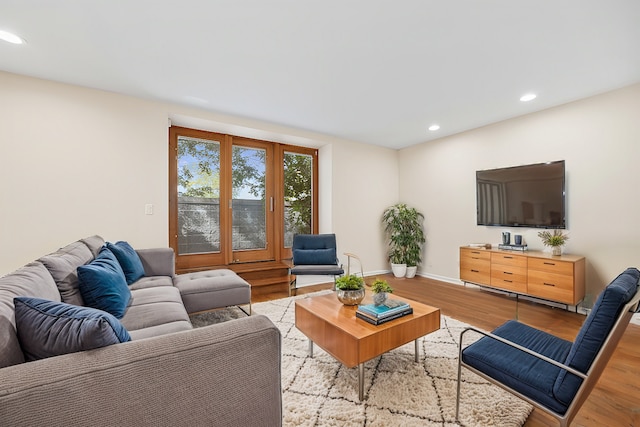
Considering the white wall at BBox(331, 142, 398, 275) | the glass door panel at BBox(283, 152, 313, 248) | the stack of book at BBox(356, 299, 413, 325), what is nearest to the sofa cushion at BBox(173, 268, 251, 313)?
the stack of book at BBox(356, 299, 413, 325)

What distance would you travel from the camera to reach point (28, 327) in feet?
2.96

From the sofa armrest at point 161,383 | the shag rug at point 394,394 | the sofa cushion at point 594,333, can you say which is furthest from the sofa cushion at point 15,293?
the sofa cushion at point 594,333

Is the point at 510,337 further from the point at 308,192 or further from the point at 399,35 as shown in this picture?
the point at 308,192

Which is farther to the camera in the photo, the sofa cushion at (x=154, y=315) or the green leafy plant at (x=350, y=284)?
the green leafy plant at (x=350, y=284)

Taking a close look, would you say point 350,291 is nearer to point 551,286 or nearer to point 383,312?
point 383,312

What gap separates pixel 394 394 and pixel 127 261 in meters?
2.57

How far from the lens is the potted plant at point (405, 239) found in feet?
16.3

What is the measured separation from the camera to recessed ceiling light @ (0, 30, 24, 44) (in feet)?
6.83

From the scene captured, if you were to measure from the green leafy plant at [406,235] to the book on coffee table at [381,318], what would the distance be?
3.08 metres

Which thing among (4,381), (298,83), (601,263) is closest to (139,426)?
(4,381)

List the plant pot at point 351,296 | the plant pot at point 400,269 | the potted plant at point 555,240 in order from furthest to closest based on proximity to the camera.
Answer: the plant pot at point 400,269 < the potted plant at point 555,240 < the plant pot at point 351,296

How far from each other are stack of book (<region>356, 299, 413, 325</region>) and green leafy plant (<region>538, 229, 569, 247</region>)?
8.03 feet

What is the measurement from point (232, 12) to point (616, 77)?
3.65 m

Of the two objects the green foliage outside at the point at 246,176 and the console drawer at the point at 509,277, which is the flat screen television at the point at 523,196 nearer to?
the console drawer at the point at 509,277
